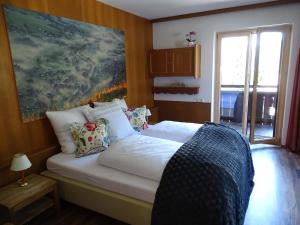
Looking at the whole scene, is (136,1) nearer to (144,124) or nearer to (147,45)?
(147,45)

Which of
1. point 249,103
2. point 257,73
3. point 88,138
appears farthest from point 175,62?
point 88,138

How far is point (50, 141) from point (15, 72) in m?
0.88

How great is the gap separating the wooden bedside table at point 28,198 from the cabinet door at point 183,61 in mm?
2857

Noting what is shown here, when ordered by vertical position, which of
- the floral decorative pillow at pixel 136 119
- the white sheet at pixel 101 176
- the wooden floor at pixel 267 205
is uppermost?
the floral decorative pillow at pixel 136 119

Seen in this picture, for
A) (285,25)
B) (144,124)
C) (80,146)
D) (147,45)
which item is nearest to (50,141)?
(80,146)

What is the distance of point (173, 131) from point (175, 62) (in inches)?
66.9

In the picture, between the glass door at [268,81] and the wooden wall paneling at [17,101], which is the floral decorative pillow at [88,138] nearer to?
the wooden wall paneling at [17,101]

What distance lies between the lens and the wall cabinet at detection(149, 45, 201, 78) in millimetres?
3961

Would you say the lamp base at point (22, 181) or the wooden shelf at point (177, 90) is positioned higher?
the wooden shelf at point (177, 90)

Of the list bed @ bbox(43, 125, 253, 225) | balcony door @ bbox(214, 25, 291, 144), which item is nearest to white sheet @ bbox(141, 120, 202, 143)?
bed @ bbox(43, 125, 253, 225)

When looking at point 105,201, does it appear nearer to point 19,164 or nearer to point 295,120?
point 19,164

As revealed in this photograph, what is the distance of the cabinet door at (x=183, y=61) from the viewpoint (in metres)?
3.96

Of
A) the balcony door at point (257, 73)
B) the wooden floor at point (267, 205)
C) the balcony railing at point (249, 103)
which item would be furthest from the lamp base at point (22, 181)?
the balcony railing at point (249, 103)

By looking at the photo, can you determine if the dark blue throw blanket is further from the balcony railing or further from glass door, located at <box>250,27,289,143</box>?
the balcony railing
